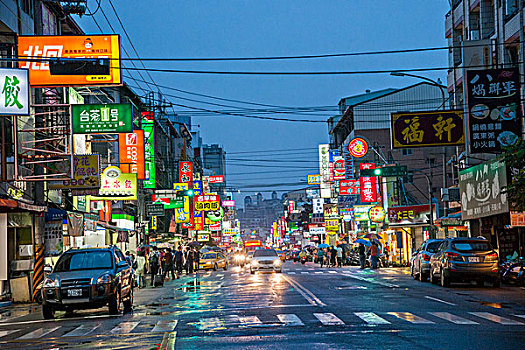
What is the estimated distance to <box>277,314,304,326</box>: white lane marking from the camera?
620 inches

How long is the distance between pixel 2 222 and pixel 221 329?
58.3 feet

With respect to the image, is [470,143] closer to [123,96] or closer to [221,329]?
[221,329]

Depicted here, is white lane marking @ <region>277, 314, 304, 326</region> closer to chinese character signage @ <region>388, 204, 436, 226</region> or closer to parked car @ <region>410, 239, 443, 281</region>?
parked car @ <region>410, 239, 443, 281</region>

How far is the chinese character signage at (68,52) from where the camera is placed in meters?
29.3

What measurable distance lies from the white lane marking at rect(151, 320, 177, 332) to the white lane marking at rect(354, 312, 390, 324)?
13.2 feet

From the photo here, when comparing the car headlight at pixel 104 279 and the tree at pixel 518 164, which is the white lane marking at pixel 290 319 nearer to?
the car headlight at pixel 104 279

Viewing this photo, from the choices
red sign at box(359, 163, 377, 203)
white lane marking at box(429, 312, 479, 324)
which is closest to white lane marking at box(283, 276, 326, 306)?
white lane marking at box(429, 312, 479, 324)

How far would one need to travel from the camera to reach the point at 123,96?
63.1 m

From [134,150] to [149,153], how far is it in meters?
7.82

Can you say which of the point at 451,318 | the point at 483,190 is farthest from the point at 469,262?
the point at 483,190

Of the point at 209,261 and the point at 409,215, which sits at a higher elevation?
the point at 409,215

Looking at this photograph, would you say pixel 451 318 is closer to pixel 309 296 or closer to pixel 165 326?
pixel 165 326

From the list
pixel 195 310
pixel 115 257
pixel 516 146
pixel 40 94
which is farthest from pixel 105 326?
pixel 40 94

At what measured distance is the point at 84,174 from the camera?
32750 millimetres
